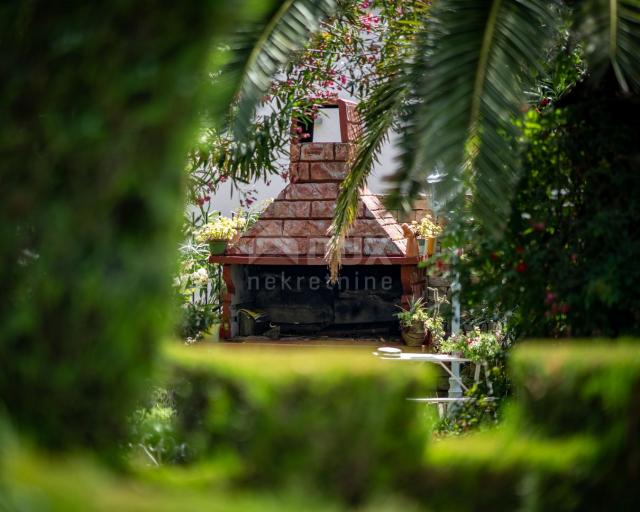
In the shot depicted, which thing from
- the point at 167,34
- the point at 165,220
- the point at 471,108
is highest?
the point at 471,108

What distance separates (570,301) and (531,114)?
1040 millimetres

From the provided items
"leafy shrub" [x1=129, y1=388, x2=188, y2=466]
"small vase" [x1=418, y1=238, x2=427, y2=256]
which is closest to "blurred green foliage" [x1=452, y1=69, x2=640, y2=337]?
"leafy shrub" [x1=129, y1=388, x2=188, y2=466]

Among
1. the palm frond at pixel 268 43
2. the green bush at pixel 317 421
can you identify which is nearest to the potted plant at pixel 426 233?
the palm frond at pixel 268 43

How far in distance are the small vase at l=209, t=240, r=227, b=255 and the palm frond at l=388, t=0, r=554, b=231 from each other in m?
6.41

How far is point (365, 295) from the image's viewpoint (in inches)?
448

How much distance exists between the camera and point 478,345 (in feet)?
22.1

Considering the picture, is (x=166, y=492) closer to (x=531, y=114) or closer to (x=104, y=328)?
(x=104, y=328)

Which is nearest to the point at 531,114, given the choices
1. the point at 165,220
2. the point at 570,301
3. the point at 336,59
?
the point at 570,301

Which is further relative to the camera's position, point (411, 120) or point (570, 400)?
point (411, 120)

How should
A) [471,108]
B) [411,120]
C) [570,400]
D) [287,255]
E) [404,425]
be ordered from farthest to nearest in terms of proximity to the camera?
[287,255] < [411,120] < [471,108] < [570,400] < [404,425]

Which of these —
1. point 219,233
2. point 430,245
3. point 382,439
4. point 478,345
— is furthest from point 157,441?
point 219,233

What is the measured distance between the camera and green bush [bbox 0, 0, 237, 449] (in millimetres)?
1891

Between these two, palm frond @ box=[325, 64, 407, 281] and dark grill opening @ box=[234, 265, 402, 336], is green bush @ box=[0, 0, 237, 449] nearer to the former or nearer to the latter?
palm frond @ box=[325, 64, 407, 281]

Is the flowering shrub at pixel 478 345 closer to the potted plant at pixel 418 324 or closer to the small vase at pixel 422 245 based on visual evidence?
the potted plant at pixel 418 324
